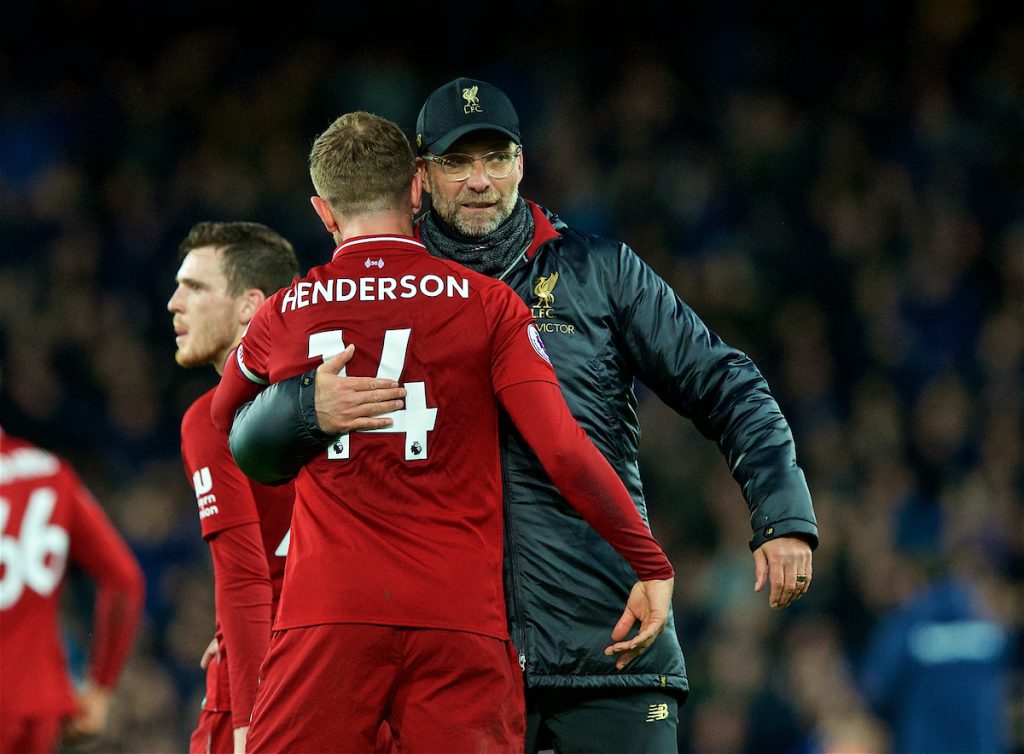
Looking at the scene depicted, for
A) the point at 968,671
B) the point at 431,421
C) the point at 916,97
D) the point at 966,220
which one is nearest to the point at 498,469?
the point at 431,421

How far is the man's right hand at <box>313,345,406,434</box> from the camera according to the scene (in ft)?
10.00

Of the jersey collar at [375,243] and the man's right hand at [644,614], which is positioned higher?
the jersey collar at [375,243]

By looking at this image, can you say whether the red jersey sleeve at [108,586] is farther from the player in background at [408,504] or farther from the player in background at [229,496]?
the player in background at [408,504]

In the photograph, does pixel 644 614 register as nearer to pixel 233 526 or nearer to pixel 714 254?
pixel 233 526

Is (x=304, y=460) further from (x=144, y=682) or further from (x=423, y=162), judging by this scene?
(x=144, y=682)

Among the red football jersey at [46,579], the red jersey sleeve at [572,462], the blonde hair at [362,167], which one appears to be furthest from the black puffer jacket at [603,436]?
the red football jersey at [46,579]

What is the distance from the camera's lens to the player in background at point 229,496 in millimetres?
3693

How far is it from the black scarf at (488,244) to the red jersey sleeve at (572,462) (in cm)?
57

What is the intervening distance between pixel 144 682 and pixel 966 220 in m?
6.71

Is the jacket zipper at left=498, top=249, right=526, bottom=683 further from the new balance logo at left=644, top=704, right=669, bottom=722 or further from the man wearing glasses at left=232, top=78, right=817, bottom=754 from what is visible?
the new balance logo at left=644, top=704, right=669, bottom=722

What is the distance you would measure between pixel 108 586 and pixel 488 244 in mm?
2147

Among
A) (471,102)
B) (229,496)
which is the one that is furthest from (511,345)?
(229,496)

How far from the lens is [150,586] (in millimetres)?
9453

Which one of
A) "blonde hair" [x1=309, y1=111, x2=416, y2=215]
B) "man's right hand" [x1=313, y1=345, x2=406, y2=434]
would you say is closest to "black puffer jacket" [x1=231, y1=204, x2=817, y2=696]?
"man's right hand" [x1=313, y1=345, x2=406, y2=434]
